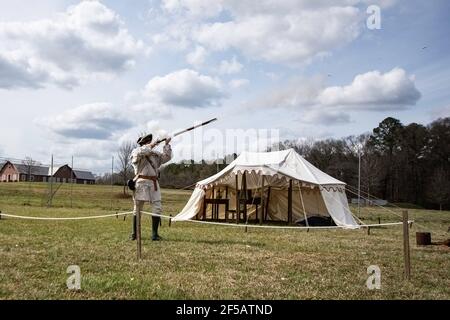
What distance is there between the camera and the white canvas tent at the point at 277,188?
A: 49.3 ft

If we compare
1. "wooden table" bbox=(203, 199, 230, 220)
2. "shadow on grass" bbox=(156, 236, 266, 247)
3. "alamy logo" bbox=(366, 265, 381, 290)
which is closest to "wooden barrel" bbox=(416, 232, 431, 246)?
"shadow on grass" bbox=(156, 236, 266, 247)

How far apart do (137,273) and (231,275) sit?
1116 mm

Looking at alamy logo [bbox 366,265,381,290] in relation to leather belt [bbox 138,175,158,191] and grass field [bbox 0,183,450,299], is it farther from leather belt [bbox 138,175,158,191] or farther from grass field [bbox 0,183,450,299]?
leather belt [bbox 138,175,158,191]

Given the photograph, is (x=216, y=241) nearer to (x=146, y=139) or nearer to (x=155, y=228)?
(x=155, y=228)

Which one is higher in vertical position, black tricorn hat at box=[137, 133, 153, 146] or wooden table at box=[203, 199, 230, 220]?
black tricorn hat at box=[137, 133, 153, 146]

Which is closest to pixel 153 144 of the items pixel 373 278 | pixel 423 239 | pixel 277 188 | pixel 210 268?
pixel 210 268

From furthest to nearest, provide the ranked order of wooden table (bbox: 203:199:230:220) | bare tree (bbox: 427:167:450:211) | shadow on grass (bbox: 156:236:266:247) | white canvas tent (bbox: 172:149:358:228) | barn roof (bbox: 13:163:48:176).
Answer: barn roof (bbox: 13:163:48:176) < bare tree (bbox: 427:167:450:211) < wooden table (bbox: 203:199:230:220) < white canvas tent (bbox: 172:149:358:228) < shadow on grass (bbox: 156:236:266:247)

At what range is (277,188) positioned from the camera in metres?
18.3

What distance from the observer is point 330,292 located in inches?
189

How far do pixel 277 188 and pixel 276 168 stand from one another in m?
3.29

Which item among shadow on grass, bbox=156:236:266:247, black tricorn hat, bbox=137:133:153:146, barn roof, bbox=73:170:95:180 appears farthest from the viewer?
barn roof, bbox=73:170:95:180

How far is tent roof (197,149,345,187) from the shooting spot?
592 inches

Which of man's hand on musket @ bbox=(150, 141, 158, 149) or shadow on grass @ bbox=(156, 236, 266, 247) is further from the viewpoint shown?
man's hand on musket @ bbox=(150, 141, 158, 149)
